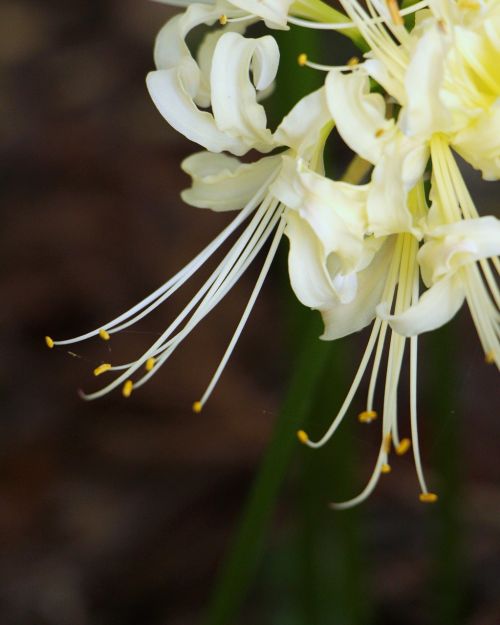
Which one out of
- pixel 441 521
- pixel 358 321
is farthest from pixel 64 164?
pixel 358 321

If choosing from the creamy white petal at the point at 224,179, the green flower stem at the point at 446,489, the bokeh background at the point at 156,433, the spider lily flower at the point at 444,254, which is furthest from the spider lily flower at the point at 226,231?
the green flower stem at the point at 446,489

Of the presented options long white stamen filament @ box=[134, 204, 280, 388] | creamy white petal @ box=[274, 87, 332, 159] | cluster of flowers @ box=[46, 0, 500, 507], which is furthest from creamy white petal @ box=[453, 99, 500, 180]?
long white stamen filament @ box=[134, 204, 280, 388]

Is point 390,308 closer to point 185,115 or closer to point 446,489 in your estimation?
point 185,115

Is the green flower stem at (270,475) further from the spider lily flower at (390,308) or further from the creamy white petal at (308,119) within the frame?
the creamy white petal at (308,119)

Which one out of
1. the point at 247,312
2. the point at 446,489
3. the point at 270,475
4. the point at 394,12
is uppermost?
the point at 394,12

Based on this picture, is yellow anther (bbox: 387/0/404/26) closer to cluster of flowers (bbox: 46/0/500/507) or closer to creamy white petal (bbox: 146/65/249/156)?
cluster of flowers (bbox: 46/0/500/507)

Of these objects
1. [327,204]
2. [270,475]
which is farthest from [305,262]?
[270,475]

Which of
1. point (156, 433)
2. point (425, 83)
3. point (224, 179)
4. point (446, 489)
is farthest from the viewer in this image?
point (156, 433)

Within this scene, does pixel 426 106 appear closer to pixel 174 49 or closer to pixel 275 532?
pixel 174 49
